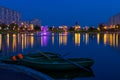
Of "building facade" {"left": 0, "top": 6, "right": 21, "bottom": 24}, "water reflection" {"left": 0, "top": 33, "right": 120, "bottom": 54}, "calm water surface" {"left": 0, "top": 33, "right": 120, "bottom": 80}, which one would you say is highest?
"building facade" {"left": 0, "top": 6, "right": 21, "bottom": 24}

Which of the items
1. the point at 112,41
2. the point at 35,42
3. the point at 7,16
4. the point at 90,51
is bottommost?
the point at 90,51

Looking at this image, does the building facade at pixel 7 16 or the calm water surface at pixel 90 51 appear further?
the building facade at pixel 7 16

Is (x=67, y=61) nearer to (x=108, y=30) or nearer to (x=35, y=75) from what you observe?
(x=35, y=75)

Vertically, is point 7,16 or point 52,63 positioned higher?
point 7,16

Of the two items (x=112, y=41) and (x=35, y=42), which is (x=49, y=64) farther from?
(x=112, y=41)

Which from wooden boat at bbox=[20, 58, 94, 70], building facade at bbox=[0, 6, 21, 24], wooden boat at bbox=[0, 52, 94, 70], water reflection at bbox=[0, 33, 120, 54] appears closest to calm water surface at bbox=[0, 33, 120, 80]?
water reflection at bbox=[0, 33, 120, 54]

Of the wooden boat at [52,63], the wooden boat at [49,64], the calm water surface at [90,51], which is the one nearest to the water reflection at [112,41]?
the calm water surface at [90,51]

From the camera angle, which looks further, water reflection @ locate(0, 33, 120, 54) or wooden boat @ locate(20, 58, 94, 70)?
water reflection @ locate(0, 33, 120, 54)

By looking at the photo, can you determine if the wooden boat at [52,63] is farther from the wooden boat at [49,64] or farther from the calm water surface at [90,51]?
the calm water surface at [90,51]

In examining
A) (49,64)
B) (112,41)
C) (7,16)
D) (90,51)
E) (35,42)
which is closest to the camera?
(49,64)

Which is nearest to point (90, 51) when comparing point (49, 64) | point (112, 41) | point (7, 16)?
point (49, 64)

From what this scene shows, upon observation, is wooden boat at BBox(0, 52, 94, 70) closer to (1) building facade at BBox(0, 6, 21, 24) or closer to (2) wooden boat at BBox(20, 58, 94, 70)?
(2) wooden boat at BBox(20, 58, 94, 70)

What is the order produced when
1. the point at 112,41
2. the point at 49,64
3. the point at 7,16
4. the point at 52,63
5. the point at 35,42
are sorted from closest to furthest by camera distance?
1. the point at 49,64
2. the point at 52,63
3. the point at 35,42
4. the point at 112,41
5. the point at 7,16

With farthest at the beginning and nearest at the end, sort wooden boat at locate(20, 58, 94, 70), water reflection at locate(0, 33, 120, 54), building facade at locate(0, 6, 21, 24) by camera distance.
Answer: building facade at locate(0, 6, 21, 24) → water reflection at locate(0, 33, 120, 54) → wooden boat at locate(20, 58, 94, 70)
